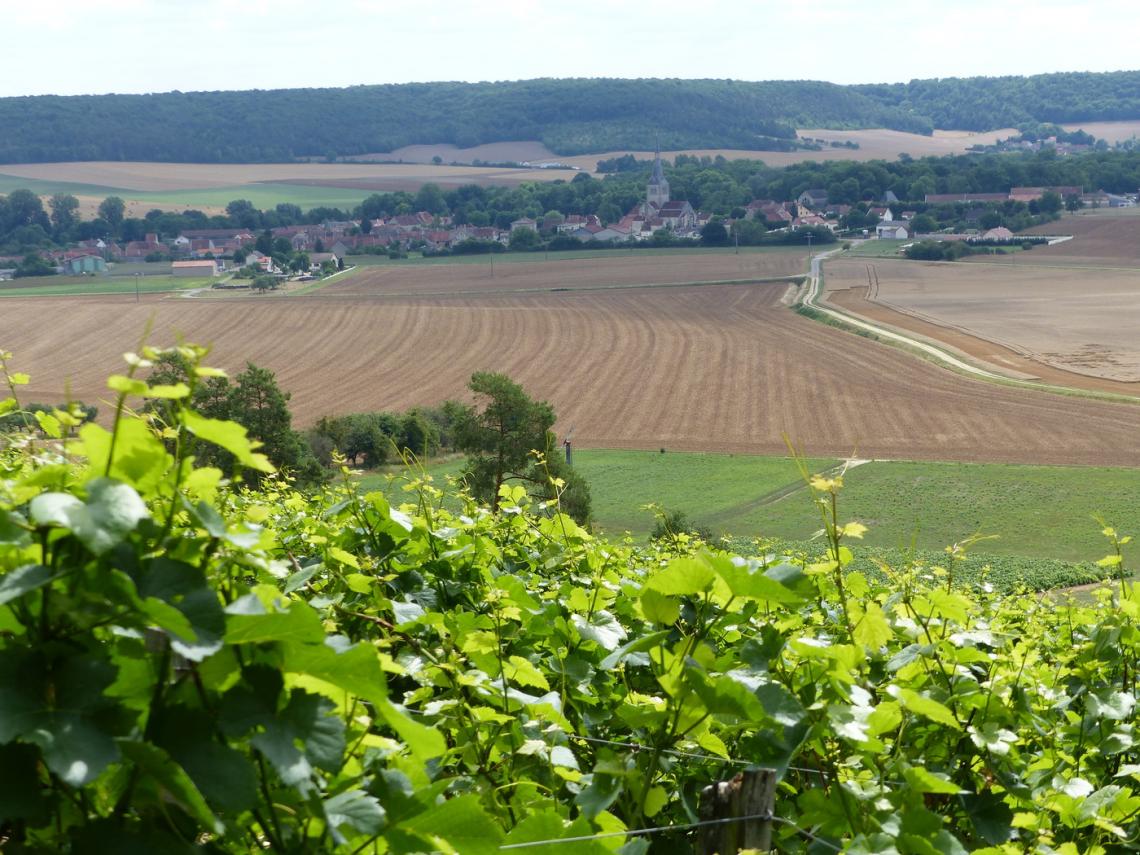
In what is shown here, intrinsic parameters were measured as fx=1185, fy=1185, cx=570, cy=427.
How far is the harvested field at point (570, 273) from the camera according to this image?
90.1m

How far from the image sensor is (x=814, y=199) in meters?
144

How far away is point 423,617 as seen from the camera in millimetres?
2920

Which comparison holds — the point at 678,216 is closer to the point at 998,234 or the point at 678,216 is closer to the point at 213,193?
the point at 998,234

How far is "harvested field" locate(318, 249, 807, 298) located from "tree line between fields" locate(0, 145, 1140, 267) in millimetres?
14639

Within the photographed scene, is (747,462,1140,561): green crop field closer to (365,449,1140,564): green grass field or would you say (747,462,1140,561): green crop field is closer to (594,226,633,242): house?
(365,449,1140,564): green grass field

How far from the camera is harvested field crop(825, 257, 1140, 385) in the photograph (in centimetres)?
5784

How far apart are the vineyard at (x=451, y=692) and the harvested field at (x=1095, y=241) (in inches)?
3730

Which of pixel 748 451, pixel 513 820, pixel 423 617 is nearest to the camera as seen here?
pixel 513 820

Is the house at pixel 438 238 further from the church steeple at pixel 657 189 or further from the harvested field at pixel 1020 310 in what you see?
the harvested field at pixel 1020 310

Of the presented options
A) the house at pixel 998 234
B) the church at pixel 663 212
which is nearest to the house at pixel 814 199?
the church at pixel 663 212

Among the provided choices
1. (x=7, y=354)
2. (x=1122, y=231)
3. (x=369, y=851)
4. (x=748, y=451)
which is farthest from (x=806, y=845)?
(x=1122, y=231)

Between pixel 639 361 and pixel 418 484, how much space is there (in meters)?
58.8

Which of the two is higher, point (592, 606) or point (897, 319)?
point (592, 606)

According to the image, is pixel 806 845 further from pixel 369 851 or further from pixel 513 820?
pixel 369 851
